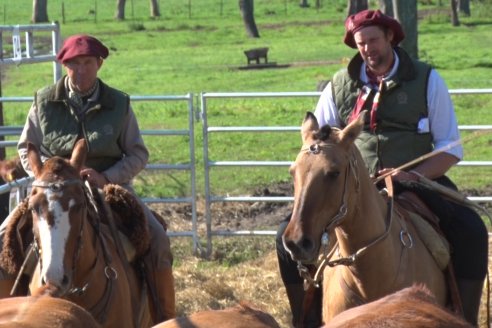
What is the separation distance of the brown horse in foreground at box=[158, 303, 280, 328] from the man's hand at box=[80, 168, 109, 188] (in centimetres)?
234

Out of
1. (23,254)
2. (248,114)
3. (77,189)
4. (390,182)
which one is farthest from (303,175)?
(248,114)

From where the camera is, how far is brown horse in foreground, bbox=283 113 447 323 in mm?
4871

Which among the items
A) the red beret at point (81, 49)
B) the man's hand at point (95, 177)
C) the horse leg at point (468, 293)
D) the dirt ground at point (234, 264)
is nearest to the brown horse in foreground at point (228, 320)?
the horse leg at point (468, 293)

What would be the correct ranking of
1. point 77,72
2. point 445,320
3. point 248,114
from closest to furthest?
point 445,320 < point 77,72 < point 248,114

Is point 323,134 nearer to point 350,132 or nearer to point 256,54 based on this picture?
point 350,132

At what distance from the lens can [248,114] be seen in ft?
65.3

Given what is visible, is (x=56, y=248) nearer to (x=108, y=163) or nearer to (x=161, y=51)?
(x=108, y=163)

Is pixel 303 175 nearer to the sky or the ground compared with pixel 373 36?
nearer to the ground

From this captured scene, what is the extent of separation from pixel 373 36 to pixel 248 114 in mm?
14092

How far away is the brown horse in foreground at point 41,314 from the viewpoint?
154 inches

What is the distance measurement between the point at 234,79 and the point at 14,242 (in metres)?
23.0

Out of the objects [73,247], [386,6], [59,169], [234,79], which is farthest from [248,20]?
[73,247]

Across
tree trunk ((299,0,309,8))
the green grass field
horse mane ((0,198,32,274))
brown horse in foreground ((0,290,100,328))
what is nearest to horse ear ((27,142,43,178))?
horse mane ((0,198,32,274))

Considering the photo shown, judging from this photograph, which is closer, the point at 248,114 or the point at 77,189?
the point at 77,189
